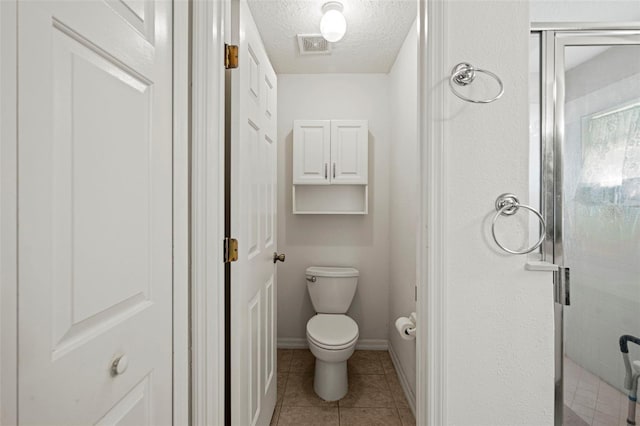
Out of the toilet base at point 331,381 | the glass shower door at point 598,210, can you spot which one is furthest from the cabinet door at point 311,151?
the glass shower door at point 598,210

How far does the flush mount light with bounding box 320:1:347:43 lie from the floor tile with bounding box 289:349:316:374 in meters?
2.31

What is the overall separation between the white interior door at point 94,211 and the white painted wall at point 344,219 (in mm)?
1895

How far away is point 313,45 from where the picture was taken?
226 cm

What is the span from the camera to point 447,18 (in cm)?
92

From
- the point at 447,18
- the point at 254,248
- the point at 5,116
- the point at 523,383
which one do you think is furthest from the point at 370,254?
the point at 5,116

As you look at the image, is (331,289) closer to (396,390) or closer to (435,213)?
(396,390)

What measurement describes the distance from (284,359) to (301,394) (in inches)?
20.8

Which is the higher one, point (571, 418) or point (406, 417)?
point (571, 418)

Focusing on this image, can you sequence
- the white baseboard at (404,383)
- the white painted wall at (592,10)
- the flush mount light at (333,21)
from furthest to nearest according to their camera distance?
the white baseboard at (404,383)
the flush mount light at (333,21)
the white painted wall at (592,10)

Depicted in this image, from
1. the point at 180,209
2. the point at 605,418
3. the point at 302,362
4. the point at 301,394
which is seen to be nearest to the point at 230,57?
the point at 180,209

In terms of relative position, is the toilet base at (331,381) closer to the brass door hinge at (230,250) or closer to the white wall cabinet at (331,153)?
the white wall cabinet at (331,153)

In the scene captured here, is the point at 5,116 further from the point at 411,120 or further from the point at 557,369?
the point at 411,120

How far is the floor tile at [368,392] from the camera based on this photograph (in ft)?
6.49

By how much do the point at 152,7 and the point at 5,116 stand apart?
519 millimetres
